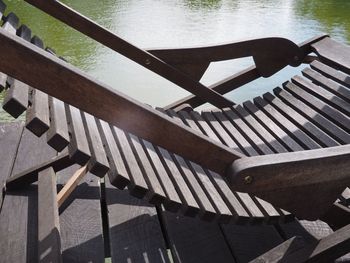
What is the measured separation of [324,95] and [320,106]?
0.09 meters

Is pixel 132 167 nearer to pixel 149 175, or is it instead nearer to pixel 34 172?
pixel 149 175

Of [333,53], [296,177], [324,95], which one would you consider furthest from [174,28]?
[296,177]

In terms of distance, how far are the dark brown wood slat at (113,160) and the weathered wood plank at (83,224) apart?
36cm

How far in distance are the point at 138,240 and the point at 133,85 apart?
2.68 meters

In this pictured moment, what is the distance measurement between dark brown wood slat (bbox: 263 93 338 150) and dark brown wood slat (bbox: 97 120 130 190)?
859mm

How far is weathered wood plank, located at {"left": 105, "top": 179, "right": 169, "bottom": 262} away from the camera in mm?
1684

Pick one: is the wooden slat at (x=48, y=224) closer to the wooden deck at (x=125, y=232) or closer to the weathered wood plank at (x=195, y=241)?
the wooden deck at (x=125, y=232)

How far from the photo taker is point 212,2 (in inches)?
318

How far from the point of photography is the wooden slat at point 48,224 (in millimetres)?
1576

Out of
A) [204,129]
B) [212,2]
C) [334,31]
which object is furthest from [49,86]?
[212,2]

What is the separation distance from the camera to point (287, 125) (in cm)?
208

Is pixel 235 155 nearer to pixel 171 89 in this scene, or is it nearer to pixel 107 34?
pixel 107 34

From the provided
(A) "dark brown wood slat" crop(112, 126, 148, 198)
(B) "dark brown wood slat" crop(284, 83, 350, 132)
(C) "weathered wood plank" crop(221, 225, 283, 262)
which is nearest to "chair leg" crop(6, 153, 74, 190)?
(A) "dark brown wood slat" crop(112, 126, 148, 198)

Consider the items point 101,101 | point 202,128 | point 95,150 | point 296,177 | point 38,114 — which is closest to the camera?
point 101,101
